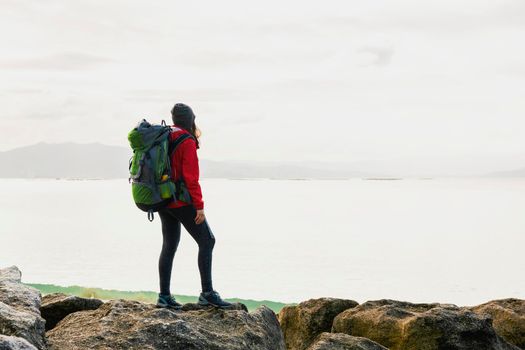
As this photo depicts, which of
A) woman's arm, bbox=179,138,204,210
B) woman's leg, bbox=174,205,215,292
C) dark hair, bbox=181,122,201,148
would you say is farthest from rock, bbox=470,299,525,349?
dark hair, bbox=181,122,201,148

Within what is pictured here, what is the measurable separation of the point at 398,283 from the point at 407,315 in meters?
81.7

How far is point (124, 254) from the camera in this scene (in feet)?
391

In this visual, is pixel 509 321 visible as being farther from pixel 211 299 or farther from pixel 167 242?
pixel 167 242

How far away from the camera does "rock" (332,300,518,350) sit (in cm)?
1195

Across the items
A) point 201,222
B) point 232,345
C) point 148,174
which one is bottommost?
point 232,345

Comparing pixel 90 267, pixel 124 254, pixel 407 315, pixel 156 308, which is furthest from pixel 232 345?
pixel 124 254

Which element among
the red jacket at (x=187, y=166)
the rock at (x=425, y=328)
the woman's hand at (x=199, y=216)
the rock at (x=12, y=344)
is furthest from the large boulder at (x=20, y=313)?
the rock at (x=425, y=328)

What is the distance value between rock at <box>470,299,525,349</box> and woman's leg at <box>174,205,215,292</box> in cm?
617

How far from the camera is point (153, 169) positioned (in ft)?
34.7

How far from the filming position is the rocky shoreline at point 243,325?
31.3ft

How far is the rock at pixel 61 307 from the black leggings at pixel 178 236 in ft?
6.76

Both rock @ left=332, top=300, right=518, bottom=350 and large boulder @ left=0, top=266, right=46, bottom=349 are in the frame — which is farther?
rock @ left=332, top=300, right=518, bottom=350

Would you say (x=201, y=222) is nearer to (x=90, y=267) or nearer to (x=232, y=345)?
(x=232, y=345)

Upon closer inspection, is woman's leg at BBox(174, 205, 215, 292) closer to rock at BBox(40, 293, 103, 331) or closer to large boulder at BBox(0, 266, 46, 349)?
large boulder at BBox(0, 266, 46, 349)
